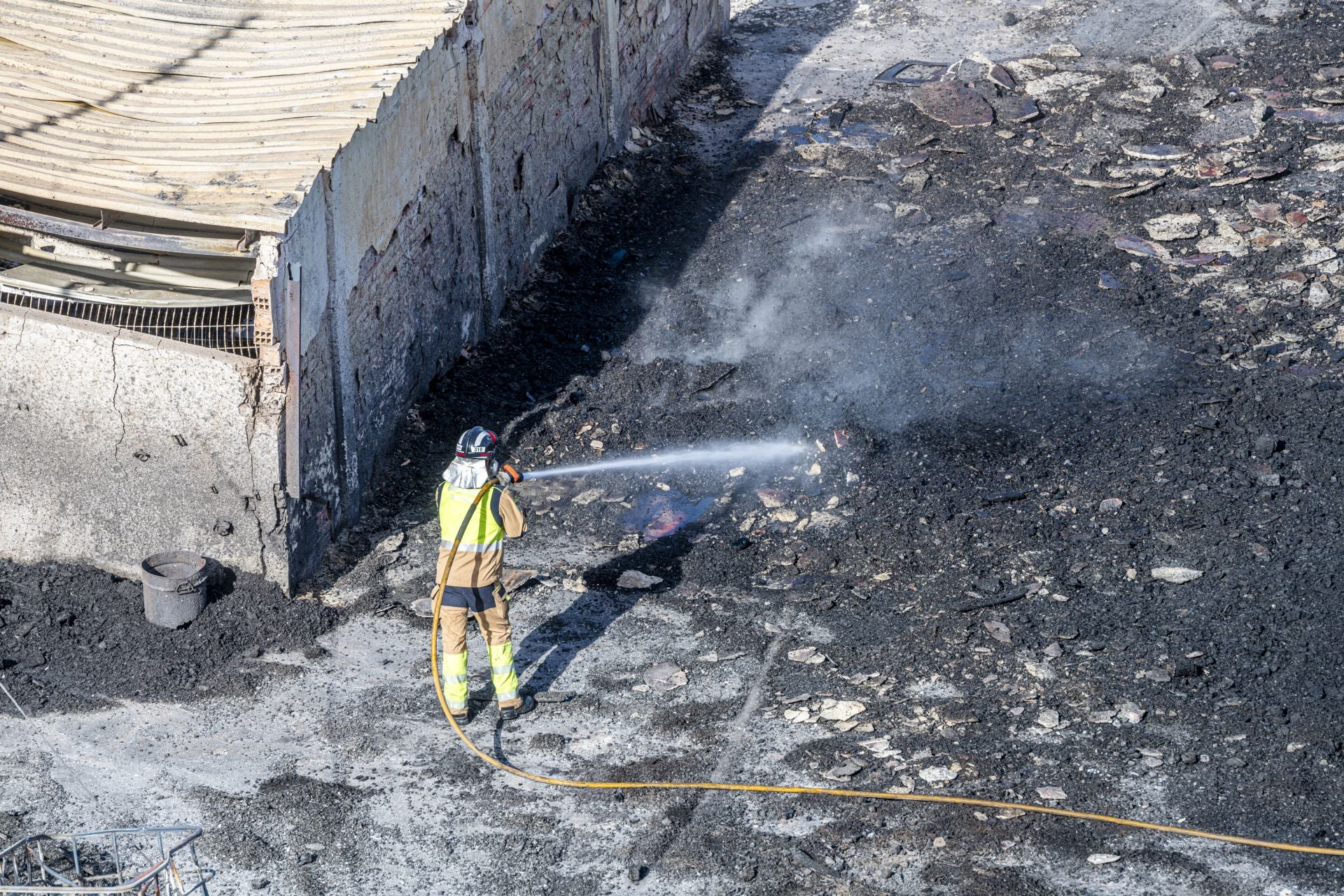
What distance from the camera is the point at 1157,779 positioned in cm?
730

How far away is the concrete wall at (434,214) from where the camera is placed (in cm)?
903

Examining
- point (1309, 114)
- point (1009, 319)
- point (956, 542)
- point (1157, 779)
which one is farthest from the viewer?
point (1309, 114)

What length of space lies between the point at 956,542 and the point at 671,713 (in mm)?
2338

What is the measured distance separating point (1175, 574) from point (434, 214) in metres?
5.67

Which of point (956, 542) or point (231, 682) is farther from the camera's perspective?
point (956, 542)

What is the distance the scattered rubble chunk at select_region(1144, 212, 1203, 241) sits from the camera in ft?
42.3

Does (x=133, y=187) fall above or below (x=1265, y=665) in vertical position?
above

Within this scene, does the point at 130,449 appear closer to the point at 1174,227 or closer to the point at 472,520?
the point at 472,520

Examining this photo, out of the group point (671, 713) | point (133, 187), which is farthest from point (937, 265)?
point (133, 187)

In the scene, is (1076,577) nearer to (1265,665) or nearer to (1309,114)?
(1265,665)

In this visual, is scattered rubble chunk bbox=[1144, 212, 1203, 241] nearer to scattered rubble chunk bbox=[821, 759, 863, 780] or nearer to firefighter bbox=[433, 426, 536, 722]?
scattered rubble chunk bbox=[821, 759, 863, 780]

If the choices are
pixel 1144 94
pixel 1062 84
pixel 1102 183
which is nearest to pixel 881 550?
pixel 1102 183

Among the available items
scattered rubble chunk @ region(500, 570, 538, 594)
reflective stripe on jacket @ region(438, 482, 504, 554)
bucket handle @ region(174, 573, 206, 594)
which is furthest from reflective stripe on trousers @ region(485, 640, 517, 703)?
bucket handle @ region(174, 573, 206, 594)

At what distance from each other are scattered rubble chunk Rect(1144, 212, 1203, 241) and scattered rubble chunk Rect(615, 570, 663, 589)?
20.5 ft
